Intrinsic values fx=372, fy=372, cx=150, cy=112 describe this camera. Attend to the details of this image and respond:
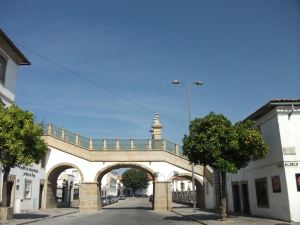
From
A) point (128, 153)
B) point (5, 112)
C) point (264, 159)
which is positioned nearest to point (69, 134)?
point (128, 153)

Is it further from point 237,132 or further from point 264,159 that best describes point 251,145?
point 264,159

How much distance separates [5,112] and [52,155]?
18014mm

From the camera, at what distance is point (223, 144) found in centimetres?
2033

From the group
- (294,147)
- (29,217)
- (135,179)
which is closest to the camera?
(294,147)

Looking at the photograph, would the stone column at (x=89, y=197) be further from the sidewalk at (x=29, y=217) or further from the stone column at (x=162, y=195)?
the sidewalk at (x=29, y=217)

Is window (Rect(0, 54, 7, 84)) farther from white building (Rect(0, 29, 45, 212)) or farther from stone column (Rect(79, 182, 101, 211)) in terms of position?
stone column (Rect(79, 182, 101, 211))

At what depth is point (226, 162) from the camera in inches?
794

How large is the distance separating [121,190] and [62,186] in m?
97.3

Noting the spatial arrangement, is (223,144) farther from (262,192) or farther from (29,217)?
(29,217)

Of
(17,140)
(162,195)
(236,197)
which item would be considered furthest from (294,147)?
(162,195)

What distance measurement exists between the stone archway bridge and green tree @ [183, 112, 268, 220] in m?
17.3

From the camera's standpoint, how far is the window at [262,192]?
22047mm

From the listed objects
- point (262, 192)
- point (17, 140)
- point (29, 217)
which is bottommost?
point (29, 217)

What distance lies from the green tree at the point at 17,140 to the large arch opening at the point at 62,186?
55.0 feet
